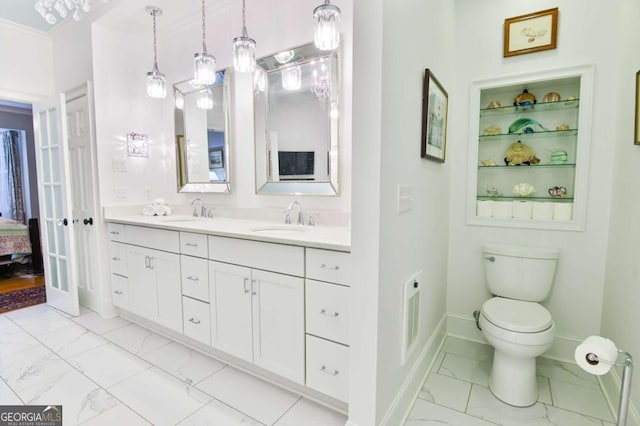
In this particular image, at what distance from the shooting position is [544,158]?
6.95ft

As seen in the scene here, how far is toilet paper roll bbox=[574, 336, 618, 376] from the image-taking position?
1090 mm

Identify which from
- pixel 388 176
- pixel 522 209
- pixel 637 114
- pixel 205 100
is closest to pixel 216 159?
pixel 205 100

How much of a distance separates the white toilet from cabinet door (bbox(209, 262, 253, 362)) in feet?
4.40

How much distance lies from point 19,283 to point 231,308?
3.74 m

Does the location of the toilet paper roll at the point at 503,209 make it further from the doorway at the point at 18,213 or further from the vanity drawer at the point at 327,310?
the doorway at the point at 18,213

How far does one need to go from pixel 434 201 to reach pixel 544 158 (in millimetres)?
877

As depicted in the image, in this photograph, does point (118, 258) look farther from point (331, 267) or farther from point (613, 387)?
point (613, 387)

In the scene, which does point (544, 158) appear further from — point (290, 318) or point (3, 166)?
point (3, 166)

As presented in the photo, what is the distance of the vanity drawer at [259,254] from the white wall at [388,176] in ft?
1.38

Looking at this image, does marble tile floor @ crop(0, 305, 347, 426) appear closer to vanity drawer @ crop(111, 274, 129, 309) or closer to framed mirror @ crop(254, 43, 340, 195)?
vanity drawer @ crop(111, 274, 129, 309)

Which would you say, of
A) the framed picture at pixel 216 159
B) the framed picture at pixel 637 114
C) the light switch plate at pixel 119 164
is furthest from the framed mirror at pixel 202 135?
the framed picture at pixel 637 114

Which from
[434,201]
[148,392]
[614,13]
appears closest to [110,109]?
[148,392]

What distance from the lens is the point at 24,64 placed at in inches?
116

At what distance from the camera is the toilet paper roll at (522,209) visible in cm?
210
